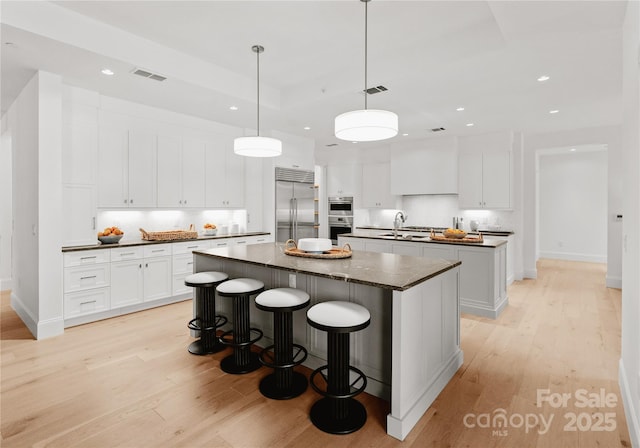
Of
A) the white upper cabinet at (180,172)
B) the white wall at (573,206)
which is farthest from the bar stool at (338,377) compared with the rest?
the white wall at (573,206)

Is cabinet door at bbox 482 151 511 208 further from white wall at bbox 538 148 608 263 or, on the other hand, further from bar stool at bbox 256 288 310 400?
bar stool at bbox 256 288 310 400

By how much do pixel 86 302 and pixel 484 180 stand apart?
6.55 meters

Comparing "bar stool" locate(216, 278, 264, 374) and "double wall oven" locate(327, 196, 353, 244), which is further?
"double wall oven" locate(327, 196, 353, 244)

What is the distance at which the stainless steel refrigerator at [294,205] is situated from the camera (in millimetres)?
6113

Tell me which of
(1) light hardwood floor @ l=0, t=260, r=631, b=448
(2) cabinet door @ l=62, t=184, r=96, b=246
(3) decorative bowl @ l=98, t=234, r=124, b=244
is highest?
(2) cabinet door @ l=62, t=184, r=96, b=246

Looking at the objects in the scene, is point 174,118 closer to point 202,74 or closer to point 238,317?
point 202,74

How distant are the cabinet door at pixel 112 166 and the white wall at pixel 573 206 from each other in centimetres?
921

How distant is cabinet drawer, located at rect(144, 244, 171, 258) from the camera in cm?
436

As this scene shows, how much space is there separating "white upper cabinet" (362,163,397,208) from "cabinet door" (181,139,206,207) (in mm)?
3839

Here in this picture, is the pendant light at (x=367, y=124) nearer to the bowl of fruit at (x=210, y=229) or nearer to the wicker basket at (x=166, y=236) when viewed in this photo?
the wicker basket at (x=166, y=236)

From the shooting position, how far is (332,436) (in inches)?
77.4

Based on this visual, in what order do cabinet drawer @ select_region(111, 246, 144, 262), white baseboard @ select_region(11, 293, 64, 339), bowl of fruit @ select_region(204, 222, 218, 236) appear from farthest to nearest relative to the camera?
bowl of fruit @ select_region(204, 222, 218, 236) < cabinet drawer @ select_region(111, 246, 144, 262) < white baseboard @ select_region(11, 293, 64, 339)

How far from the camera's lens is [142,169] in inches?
182

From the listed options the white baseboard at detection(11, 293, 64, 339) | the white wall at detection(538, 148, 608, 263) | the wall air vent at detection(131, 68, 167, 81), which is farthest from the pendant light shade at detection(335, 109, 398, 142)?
the white wall at detection(538, 148, 608, 263)
